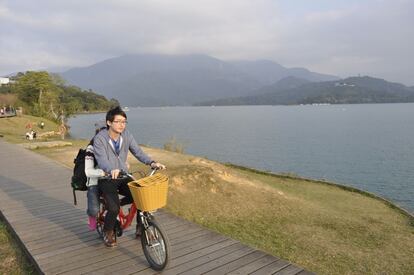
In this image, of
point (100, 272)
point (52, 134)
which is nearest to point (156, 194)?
point (100, 272)

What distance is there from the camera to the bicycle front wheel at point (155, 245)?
5000mm

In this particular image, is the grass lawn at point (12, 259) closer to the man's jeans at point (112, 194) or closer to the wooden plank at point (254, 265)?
the man's jeans at point (112, 194)

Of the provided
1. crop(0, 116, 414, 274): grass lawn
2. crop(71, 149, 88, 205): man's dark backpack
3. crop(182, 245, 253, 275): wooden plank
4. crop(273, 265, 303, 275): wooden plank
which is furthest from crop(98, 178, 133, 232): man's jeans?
crop(0, 116, 414, 274): grass lawn

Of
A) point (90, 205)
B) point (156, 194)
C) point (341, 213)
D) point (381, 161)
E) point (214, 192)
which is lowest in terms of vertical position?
point (381, 161)

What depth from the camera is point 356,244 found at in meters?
8.59

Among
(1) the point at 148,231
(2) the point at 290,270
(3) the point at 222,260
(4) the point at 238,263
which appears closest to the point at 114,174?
(1) the point at 148,231

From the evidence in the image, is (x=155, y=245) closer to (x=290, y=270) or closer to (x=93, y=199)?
(x=93, y=199)

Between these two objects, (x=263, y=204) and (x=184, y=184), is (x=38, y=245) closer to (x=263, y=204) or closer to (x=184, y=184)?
(x=184, y=184)

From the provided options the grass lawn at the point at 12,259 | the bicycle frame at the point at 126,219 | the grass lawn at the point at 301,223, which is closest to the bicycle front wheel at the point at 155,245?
the bicycle frame at the point at 126,219

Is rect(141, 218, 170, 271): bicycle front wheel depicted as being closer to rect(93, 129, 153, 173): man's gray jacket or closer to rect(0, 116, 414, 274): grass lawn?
rect(93, 129, 153, 173): man's gray jacket

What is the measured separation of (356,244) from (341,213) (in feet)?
10.7

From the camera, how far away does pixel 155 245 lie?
523cm

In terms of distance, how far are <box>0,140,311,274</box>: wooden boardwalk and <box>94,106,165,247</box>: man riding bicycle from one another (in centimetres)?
65

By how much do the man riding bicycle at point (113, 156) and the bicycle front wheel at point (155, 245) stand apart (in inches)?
23.0
